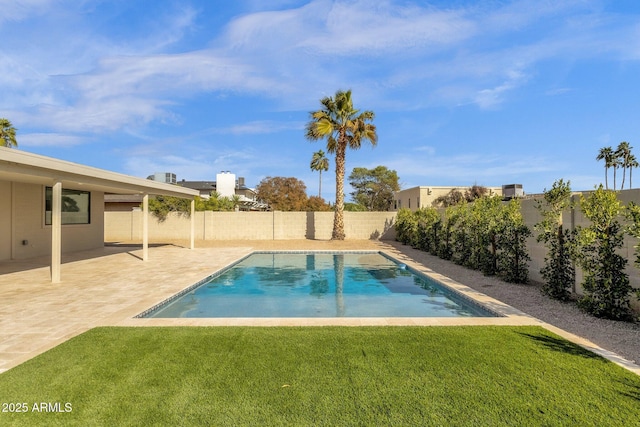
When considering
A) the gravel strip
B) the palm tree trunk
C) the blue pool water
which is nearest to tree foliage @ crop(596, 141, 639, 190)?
the palm tree trunk

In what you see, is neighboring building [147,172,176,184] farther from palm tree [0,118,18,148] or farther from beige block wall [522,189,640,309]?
beige block wall [522,189,640,309]

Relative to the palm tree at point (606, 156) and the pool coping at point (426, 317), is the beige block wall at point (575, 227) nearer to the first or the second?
the pool coping at point (426, 317)

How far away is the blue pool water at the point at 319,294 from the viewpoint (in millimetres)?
6219

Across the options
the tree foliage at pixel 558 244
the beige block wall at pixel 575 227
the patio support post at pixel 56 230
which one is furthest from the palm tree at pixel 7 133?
the tree foliage at pixel 558 244

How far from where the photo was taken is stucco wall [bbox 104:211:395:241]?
806 inches

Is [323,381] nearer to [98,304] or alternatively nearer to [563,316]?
[563,316]

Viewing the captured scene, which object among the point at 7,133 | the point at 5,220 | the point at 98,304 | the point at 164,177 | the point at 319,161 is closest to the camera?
the point at 98,304

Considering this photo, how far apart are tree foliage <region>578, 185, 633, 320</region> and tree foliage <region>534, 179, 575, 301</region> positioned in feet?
Answer: 2.15

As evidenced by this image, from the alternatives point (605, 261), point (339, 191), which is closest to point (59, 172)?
point (605, 261)

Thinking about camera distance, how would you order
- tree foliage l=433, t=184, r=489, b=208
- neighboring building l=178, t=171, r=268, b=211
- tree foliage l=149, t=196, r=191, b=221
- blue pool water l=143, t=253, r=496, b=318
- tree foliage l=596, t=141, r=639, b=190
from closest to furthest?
blue pool water l=143, t=253, r=496, b=318, tree foliage l=149, t=196, r=191, b=221, tree foliage l=433, t=184, r=489, b=208, neighboring building l=178, t=171, r=268, b=211, tree foliage l=596, t=141, r=639, b=190

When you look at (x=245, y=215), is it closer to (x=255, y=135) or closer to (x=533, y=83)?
(x=255, y=135)

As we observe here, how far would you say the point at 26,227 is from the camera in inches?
471

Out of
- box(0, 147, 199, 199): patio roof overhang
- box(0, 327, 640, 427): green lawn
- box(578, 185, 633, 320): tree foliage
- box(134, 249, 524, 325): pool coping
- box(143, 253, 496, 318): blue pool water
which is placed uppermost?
box(0, 147, 199, 199): patio roof overhang

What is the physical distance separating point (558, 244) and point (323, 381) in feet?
20.0
